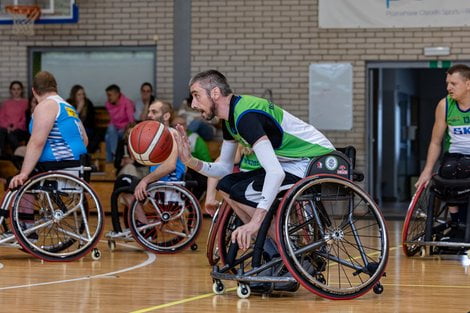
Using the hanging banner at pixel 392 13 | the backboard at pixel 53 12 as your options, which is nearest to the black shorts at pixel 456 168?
the hanging banner at pixel 392 13

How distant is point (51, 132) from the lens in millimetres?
7473

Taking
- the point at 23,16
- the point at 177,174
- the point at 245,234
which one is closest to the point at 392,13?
the point at 23,16

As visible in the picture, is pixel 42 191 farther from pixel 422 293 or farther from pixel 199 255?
pixel 422 293

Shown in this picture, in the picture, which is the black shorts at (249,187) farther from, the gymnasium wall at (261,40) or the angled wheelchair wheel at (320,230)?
the gymnasium wall at (261,40)

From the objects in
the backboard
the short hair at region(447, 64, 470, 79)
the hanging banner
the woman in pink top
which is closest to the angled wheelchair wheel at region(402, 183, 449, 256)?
the short hair at region(447, 64, 470, 79)

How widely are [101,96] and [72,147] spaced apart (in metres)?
7.42

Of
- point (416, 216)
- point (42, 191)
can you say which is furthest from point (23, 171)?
point (416, 216)

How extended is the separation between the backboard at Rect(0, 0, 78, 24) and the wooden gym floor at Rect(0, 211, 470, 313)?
7.03 meters

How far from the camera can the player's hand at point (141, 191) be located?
8078 mm

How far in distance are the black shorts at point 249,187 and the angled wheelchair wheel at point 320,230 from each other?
129 mm

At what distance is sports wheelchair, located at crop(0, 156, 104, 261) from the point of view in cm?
717

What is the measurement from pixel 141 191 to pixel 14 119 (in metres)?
6.54

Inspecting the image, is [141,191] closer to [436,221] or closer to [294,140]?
[436,221]

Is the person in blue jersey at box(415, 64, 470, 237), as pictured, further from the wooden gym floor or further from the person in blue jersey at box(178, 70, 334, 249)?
the person in blue jersey at box(178, 70, 334, 249)
